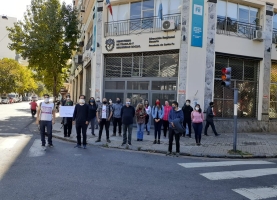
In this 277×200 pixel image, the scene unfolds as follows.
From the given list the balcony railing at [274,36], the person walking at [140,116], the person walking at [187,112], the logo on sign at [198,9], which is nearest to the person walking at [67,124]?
the person walking at [140,116]

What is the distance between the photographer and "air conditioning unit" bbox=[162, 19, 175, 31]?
1511 cm

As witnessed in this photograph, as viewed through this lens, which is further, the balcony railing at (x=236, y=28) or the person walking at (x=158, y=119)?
the balcony railing at (x=236, y=28)

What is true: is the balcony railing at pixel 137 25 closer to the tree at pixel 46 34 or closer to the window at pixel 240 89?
the window at pixel 240 89

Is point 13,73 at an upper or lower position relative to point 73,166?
upper

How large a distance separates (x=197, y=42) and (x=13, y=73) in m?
47.4

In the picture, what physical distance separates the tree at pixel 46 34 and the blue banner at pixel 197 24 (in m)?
13.3

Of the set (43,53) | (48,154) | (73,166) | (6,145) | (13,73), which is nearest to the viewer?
(73,166)

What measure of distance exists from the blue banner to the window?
1.97m

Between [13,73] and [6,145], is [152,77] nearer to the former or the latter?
[6,145]

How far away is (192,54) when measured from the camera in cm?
1509

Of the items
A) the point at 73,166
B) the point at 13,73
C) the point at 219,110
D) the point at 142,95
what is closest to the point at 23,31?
the point at 142,95

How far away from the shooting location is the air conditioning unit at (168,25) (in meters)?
15.1

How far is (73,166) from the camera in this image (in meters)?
7.04

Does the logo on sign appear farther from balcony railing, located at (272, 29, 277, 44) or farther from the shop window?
the shop window
